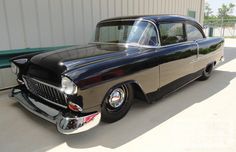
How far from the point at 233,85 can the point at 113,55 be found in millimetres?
3082

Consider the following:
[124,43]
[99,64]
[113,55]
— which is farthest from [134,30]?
[99,64]

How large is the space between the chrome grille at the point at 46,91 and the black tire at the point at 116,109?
518 millimetres

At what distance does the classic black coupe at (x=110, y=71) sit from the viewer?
2.27 m

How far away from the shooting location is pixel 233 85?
4.40 meters

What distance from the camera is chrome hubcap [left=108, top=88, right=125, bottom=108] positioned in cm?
266

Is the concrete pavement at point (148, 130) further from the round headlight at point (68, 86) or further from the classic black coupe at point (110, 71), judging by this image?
the round headlight at point (68, 86)

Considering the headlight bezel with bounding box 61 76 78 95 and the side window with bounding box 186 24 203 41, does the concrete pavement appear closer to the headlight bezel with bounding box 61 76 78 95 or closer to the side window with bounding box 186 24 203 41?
the headlight bezel with bounding box 61 76 78 95

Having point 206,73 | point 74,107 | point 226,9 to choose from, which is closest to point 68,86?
point 74,107

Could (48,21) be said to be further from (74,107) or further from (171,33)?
(74,107)

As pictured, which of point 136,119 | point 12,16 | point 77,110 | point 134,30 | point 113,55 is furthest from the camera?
point 12,16

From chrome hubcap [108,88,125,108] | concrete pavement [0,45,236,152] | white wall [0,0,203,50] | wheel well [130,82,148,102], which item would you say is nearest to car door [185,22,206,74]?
concrete pavement [0,45,236,152]

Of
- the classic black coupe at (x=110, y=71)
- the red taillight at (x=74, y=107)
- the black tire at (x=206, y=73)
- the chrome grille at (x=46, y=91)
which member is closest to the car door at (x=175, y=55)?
the classic black coupe at (x=110, y=71)

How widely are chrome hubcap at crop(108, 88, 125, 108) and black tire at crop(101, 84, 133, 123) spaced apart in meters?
0.03

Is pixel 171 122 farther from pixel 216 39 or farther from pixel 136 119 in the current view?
pixel 216 39
